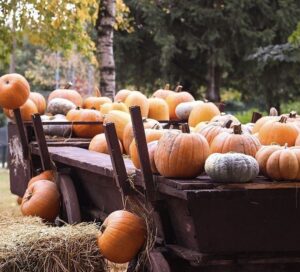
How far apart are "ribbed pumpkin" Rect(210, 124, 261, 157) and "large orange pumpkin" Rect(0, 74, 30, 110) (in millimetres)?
2937

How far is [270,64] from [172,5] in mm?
3851

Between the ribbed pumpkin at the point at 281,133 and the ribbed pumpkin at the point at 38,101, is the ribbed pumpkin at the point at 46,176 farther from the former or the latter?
the ribbed pumpkin at the point at 281,133

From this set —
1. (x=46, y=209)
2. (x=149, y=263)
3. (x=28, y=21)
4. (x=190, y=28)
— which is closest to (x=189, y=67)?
(x=190, y=28)

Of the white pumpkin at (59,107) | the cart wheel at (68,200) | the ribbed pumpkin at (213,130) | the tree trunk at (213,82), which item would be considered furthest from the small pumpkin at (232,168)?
the tree trunk at (213,82)

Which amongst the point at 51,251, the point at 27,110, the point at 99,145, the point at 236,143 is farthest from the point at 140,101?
the point at 236,143

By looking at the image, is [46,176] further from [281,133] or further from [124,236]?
[281,133]

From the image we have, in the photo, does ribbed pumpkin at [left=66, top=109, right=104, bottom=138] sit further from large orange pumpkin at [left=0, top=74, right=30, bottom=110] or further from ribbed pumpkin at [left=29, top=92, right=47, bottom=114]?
ribbed pumpkin at [left=29, top=92, right=47, bottom=114]

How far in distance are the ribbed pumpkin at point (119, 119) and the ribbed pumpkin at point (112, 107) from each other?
0.40 m

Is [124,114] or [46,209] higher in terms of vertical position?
[124,114]

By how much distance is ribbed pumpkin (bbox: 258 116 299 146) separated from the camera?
406 centimetres

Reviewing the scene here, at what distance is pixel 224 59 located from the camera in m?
18.5

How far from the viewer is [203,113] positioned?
5867 millimetres

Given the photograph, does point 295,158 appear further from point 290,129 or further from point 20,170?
point 20,170

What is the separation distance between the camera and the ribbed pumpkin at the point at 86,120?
20.7 ft
